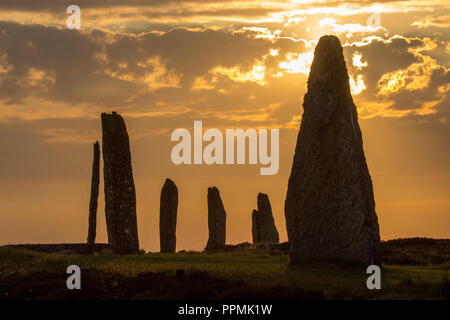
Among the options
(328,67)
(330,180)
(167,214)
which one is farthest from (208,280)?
(167,214)

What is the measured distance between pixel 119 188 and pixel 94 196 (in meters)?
9.44

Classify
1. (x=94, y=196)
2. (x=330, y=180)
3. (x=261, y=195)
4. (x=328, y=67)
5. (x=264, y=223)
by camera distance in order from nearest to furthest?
(x=330, y=180), (x=328, y=67), (x=94, y=196), (x=264, y=223), (x=261, y=195)

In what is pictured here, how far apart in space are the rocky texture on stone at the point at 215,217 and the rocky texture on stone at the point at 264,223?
2.50 meters

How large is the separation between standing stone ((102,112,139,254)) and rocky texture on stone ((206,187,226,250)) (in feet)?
Answer: 60.4

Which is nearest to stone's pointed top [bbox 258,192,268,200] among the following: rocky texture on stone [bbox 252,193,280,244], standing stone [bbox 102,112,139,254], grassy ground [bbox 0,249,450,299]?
rocky texture on stone [bbox 252,193,280,244]

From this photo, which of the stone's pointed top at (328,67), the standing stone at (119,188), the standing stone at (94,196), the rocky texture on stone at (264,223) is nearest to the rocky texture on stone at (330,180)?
the stone's pointed top at (328,67)

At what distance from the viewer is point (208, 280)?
25.4m

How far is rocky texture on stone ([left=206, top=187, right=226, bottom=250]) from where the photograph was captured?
182ft

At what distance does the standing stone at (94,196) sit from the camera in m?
45.7

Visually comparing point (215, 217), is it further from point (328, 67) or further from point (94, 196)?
point (328, 67)

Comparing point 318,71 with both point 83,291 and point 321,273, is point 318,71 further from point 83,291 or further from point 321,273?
point 83,291

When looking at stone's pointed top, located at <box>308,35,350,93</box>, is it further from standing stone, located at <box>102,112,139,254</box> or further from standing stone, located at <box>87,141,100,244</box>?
standing stone, located at <box>87,141,100,244</box>
